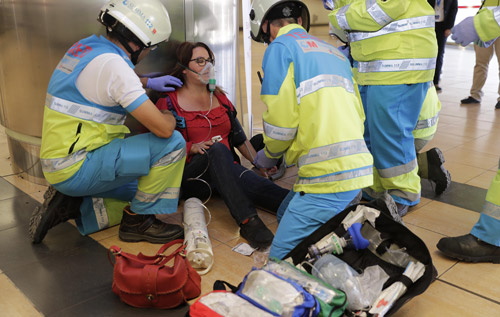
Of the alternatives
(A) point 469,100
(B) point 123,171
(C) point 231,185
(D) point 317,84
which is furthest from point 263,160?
(A) point 469,100

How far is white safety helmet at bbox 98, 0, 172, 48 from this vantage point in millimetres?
2377

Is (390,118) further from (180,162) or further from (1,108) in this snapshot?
(1,108)

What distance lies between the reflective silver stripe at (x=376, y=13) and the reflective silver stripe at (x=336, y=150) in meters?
0.90

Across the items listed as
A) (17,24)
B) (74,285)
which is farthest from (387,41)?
(17,24)

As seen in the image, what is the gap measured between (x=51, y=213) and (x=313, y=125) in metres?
1.49

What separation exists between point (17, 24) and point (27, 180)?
1.08 meters

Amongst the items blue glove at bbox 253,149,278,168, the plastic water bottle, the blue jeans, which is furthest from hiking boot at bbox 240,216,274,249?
blue glove at bbox 253,149,278,168

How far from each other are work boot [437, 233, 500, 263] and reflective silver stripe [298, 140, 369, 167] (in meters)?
0.78

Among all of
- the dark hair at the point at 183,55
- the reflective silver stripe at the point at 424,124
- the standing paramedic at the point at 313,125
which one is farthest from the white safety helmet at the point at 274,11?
the reflective silver stripe at the point at 424,124

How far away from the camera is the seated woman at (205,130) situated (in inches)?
116

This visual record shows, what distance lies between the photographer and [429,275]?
1883 mm

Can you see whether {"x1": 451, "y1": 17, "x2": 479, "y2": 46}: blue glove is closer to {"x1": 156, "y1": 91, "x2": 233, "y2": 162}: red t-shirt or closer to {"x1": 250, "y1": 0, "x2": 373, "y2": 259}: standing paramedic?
{"x1": 250, "y1": 0, "x2": 373, "y2": 259}: standing paramedic

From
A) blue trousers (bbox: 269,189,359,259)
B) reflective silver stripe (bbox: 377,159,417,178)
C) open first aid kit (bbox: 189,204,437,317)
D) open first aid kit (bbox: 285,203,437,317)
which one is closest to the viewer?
open first aid kit (bbox: 189,204,437,317)

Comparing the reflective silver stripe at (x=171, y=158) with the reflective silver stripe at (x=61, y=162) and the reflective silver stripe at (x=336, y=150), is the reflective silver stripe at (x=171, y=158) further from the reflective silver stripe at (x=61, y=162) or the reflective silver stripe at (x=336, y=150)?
the reflective silver stripe at (x=336, y=150)
